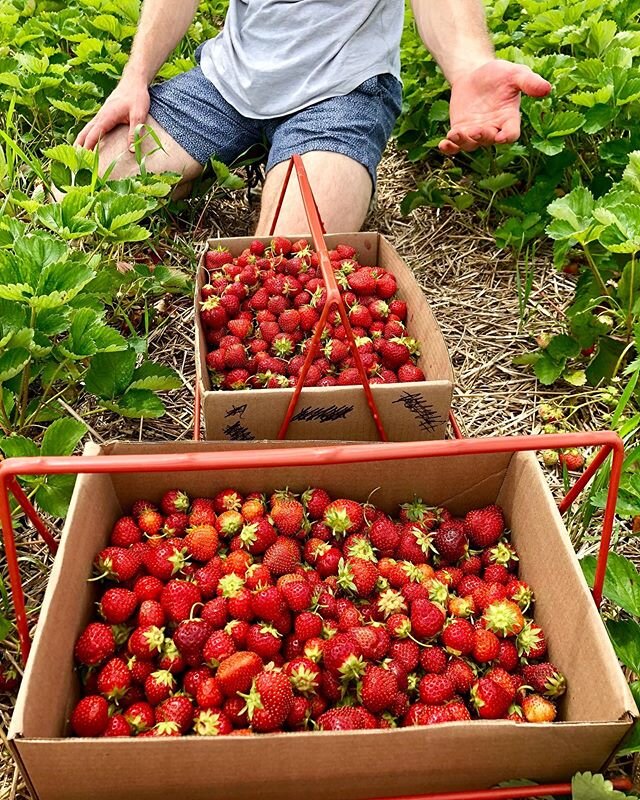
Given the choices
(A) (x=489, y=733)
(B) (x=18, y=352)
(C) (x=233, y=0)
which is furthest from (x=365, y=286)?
(C) (x=233, y=0)

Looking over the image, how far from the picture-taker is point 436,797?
875mm

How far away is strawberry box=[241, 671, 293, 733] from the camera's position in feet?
3.05

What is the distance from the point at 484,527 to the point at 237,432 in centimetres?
48

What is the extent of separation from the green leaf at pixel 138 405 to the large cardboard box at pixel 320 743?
34cm

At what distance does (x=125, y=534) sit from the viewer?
1199 mm

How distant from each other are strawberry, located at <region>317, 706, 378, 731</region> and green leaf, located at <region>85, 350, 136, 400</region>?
2.56ft

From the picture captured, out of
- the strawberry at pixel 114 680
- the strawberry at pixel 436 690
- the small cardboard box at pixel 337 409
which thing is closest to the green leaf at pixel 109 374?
the small cardboard box at pixel 337 409

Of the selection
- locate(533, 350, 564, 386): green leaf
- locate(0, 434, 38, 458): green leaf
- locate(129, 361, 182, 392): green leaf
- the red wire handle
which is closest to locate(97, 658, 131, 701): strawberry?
locate(0, 434, 38, 458): green leaf

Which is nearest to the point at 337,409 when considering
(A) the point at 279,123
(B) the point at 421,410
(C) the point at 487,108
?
(B) the point at 421,410

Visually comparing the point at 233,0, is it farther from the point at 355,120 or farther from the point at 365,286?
the point at 365,286

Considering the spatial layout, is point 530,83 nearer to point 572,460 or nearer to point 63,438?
Result: point 572,460

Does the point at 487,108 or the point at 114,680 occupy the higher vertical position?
the point at 487,108

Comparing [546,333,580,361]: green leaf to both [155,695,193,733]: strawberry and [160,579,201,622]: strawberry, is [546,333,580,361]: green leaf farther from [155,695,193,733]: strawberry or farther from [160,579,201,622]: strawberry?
[155,695,193,733]: strawberry

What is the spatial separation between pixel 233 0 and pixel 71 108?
25.1 inches
